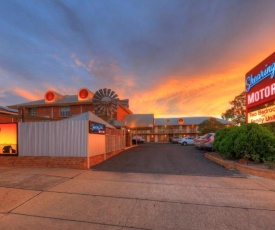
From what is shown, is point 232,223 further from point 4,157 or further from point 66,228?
point 4,157

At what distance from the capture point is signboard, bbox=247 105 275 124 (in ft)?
38.8

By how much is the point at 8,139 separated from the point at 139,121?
1167 inches

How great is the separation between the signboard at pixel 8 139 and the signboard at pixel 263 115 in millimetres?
13127

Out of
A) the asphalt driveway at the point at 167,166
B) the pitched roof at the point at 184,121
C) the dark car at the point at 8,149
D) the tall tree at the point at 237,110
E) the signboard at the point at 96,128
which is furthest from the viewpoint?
the pitched roof at the point at 184,121

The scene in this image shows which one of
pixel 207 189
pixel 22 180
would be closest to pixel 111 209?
pixel 207 189

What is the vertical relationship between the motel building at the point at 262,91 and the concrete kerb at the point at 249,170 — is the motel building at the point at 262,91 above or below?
above

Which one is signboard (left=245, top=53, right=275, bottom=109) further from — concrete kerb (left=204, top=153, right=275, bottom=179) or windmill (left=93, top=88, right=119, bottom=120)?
windmill (left=93, top=88, right=119, bottom=120)

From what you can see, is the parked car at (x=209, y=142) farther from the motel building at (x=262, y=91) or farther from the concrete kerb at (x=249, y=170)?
the concrete kerb at (x=249, y=170)

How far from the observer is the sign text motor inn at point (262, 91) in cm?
1166

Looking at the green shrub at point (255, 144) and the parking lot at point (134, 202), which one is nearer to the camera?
the parking lot at point (134, 202)

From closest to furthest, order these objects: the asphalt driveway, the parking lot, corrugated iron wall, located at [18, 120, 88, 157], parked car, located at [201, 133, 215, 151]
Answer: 1. the parking lot
2. the asphalt driveway
3. corrugated iron wall, located at [18, 120, 88, 157]
4. parked car, located at [201, 133, 215, 151]

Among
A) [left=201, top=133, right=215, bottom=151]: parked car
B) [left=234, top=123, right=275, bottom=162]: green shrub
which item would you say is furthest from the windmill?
[left=234, top=123, right=275, bottom=162]: green shrub

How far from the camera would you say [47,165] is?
10945mm

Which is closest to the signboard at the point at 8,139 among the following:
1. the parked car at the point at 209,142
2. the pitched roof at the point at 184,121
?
the parked car at the point at 209,142
